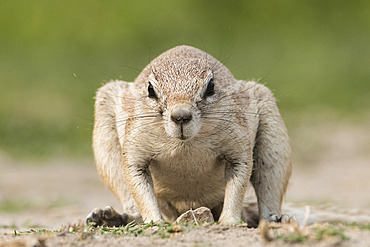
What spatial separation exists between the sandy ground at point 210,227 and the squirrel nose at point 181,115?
78 centimetres

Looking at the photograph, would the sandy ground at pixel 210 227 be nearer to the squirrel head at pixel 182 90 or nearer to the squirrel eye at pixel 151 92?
the squirrel head at pixel 182 90

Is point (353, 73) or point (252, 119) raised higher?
point (353, 73)

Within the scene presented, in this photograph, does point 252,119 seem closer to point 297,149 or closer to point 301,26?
point 297,149

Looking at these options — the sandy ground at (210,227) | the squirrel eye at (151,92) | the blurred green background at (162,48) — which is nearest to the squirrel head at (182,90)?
the squirrel eye at (151,92)

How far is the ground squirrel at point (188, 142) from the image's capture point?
5016 millimetres

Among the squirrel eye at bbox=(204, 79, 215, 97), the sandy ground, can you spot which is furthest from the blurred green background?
the squirrel eye at bbox=(204, 79, 215, 97)

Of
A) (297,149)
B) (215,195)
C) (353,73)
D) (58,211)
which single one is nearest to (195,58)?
(215,195)

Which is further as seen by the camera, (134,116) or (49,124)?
(49,124)

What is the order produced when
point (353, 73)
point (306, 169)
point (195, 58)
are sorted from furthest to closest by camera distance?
point (353, 73), point (306, 169), point (195, 58)

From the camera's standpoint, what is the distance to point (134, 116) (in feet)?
17.7

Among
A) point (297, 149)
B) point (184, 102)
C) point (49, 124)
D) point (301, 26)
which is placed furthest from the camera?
point (301, 26)

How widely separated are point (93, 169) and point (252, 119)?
23.3 ft

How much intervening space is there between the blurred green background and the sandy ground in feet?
5.35

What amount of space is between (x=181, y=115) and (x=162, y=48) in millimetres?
12574
